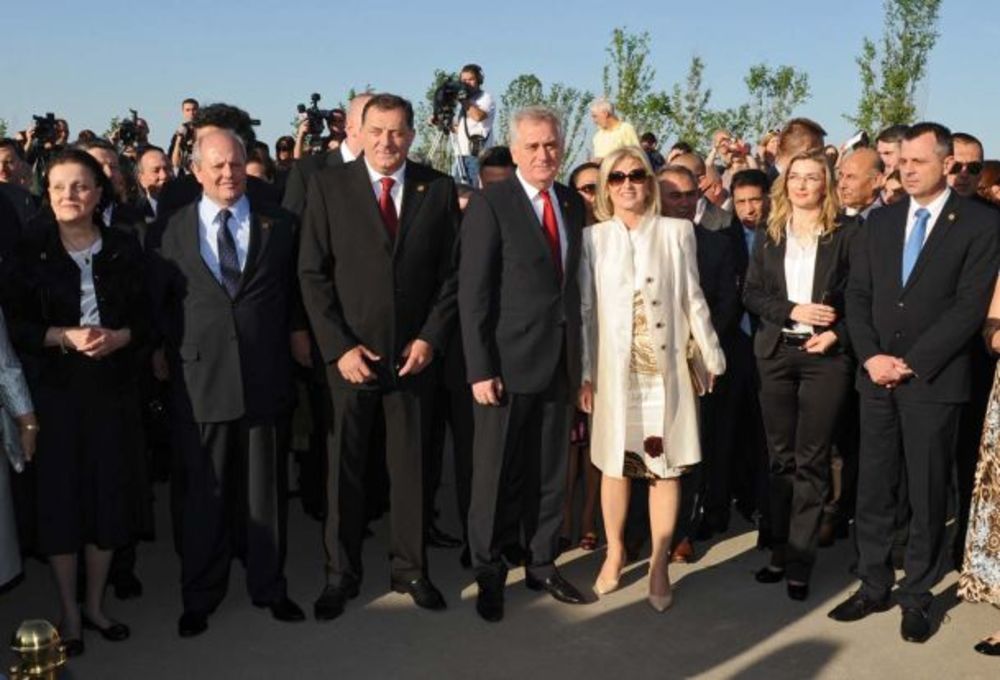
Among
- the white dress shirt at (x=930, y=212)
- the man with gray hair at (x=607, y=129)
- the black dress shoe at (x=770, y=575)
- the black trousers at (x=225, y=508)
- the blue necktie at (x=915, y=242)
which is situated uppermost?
the man with gray hair at (x=607, y=129)

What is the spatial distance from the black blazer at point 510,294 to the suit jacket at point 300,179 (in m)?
1.11

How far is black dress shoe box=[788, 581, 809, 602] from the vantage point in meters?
5.34

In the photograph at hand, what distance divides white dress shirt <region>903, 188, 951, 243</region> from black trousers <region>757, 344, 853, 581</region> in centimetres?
72

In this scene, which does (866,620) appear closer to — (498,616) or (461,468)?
(498,616)

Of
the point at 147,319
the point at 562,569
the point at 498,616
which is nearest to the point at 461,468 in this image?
the point at 562,569

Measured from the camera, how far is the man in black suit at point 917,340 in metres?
4.72

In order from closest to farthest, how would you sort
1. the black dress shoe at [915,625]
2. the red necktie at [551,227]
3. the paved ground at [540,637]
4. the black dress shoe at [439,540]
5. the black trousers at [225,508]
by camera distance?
the paved ground at [540,637] < the black dress shoe at [915,625] < the black trousers at [225,508] < the red necktie at [551,227] < the black dress shoe at [439,540]

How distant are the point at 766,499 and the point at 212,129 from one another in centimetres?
356

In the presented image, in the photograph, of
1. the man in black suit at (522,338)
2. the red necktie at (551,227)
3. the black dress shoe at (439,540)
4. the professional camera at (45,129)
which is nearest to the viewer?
the man in black suit at (522,338)

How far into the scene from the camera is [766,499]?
20.1ft

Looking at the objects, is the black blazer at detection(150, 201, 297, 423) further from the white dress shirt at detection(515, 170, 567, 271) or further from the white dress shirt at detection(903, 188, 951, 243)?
the white dress shirt at detection(903, 188, 951, 243)

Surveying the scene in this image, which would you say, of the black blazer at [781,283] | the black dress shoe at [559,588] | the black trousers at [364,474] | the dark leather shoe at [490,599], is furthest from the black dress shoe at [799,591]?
the black trousers at [364,474]

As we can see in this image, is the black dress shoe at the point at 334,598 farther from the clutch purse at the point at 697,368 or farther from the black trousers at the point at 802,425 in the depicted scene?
the black trousers at the point at 802,425

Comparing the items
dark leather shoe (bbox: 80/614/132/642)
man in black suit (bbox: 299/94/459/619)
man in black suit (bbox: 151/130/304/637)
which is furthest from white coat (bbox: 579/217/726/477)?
dark leather shoe (bbox: 80/614/132/642)
